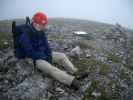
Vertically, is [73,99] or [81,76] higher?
[81,76]

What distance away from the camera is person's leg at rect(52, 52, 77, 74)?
8.48 metres

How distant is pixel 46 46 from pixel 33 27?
1.15m

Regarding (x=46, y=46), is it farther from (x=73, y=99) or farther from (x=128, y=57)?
(x=128, y=57)

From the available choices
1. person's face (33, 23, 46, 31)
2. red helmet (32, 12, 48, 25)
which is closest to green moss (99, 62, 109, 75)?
person's face (33, 23, 46, 31)

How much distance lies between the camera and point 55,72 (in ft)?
24.7

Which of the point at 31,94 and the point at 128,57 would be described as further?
the point at 128,57

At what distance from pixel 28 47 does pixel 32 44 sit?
0.50m

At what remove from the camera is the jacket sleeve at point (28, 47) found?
776cm

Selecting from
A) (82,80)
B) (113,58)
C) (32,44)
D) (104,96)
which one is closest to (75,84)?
(82,80)

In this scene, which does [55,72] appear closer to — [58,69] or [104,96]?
[58,69]

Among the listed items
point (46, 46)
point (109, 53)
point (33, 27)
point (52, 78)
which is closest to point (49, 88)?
point (52, 78)

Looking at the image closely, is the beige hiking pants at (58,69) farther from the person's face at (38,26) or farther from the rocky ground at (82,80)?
the person's face at (38,26)

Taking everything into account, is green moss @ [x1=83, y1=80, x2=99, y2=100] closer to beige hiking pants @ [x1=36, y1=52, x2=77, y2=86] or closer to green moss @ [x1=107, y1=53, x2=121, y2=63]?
beige hiking pants @ [x1=36, y1=52, x2=77, y2=86]

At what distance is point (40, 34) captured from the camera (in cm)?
850
